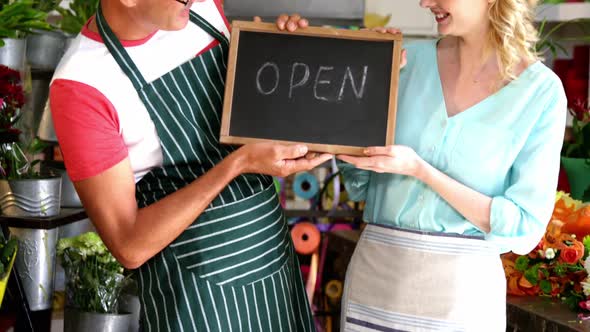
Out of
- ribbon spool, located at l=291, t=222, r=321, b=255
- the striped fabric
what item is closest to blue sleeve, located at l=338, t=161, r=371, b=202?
the striped fabric

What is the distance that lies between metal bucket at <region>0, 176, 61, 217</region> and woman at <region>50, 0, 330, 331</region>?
0.65 metres

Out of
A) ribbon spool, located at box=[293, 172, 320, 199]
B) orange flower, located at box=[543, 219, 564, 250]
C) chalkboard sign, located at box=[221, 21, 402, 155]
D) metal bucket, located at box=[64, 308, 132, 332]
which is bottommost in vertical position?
metal bucket, located at box=[64, 308, 132, 332]

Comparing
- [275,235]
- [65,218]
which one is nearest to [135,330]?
[65,218]

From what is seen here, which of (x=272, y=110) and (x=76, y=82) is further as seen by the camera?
(x=272, y=110)

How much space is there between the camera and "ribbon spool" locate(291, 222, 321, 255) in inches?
164

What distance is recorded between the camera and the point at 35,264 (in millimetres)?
2393

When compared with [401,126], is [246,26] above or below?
above

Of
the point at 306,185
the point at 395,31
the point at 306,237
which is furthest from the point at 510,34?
the point at 306,185

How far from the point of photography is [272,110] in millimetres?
1819

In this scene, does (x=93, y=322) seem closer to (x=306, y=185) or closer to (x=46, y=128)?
(x=46, y=128)

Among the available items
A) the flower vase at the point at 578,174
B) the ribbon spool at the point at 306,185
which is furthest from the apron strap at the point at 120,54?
the ribbon spool at the point at 306,185

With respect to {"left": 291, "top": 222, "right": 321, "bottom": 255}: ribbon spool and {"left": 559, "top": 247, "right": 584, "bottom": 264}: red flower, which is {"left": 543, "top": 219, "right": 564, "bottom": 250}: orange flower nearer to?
{"left": 559, "top": 247, "right": 584, "bottom": 264}: red flower

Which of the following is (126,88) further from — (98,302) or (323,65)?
(98,302)

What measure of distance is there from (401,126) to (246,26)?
412 millimetres
